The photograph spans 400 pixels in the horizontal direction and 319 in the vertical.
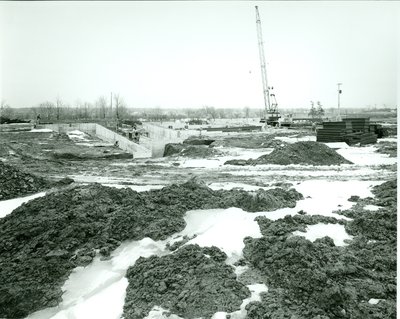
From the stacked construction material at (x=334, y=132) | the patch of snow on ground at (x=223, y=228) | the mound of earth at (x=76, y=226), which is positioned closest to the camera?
the mound of earth at (x=76, y=226)

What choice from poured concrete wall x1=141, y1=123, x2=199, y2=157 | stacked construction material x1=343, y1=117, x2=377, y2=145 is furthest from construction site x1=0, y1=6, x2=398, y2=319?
stacked construction material x1=343, y1=117, x2=377, y2=145

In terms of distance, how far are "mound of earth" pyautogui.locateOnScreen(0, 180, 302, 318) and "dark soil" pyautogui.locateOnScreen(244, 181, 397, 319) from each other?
201cm

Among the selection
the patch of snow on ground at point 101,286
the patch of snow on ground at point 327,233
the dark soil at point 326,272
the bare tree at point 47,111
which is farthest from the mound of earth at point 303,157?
the bare tree at point 47,111

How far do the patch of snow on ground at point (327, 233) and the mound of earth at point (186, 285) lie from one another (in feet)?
6.17

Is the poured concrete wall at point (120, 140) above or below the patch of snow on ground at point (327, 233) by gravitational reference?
above

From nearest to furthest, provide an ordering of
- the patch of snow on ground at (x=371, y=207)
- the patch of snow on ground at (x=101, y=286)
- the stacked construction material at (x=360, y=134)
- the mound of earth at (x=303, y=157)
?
the patch of snow on ground at (x=101, y=286) < the patch of snow on ground at (x=371, y=207) < the mound of earth at (x=303, y=157) < the stacked construction material at (x=360, y=134)

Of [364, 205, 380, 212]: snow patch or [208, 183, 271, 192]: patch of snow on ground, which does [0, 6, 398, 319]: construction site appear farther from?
[208, 183, 271, 192]: patch of snow on ground

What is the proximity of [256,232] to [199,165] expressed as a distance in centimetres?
1111

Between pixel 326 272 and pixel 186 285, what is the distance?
2228mm

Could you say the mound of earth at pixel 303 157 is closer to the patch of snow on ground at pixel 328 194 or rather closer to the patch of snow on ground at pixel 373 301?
the patch of snow on ground at pixel 328 194

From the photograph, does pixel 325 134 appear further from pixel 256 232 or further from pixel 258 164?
pixel 256 232

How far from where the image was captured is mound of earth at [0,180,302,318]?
6027mm

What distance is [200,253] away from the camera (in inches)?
250

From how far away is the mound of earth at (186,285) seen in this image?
17.0 ft
